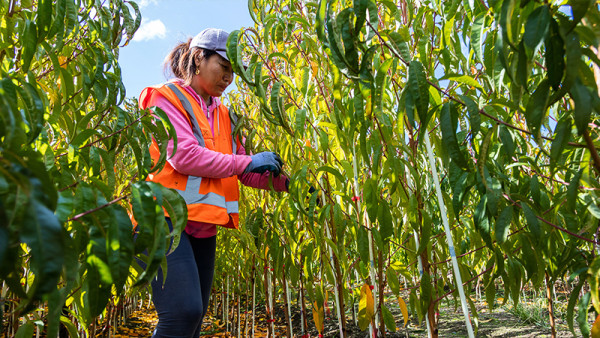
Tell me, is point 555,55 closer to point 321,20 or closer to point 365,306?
point 321,20

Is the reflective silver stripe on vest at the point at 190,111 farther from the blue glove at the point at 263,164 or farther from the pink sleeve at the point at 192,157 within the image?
the blue glove at the point at 263,164

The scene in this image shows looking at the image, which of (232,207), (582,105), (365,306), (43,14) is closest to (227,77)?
(232,207)

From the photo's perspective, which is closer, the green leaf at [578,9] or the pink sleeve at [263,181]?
the green leaf at [578,9]

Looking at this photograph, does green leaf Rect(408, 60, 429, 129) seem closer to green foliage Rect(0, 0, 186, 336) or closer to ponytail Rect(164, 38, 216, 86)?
green foliage Rect(0, 0, 186, 336)

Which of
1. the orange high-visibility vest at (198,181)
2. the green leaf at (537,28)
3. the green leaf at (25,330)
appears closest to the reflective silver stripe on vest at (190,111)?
the orange high-visibility vest at (198,181)

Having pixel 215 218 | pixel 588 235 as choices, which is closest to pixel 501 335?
pixel 588 235

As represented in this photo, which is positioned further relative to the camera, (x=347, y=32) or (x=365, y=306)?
(x=365, y=306)

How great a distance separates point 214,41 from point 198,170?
548 millimetres

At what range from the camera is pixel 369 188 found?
1.15m

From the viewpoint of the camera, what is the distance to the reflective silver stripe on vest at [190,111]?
155 centimetres

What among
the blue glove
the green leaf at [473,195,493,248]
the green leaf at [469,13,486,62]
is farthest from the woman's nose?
the green leaf at [473,195,493,248]

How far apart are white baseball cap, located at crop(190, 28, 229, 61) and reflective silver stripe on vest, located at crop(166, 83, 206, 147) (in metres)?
0.22

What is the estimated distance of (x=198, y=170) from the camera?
1.46 metres

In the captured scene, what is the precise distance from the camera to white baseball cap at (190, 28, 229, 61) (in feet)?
5.34
